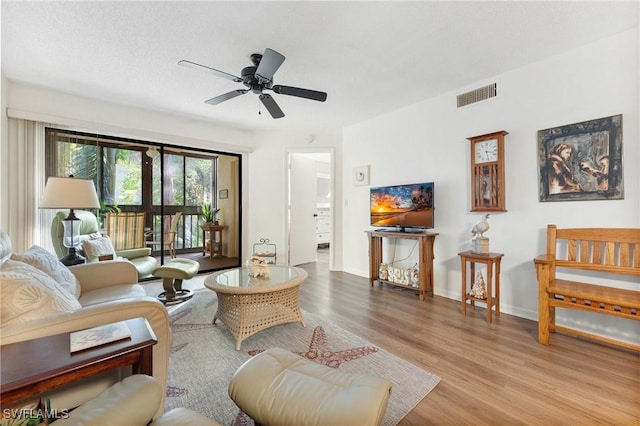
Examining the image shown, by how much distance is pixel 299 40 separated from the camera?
237 centimetres

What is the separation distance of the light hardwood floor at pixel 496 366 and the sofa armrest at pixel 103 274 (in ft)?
5.72

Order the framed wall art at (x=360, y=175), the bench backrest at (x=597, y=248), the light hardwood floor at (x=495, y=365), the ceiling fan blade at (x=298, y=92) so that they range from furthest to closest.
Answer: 1. the framed wall art at (x=360, y=175)
2. the ceiling fan blade at (x=298, y=92)
3. the bench backrest at (x=597, y=248)
4. the light hardwood floor at (x=495, y=365)

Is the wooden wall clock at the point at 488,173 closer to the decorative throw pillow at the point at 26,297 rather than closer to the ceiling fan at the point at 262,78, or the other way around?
the ceiling fan at the point at 262,78

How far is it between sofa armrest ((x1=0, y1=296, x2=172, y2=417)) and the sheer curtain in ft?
9.77

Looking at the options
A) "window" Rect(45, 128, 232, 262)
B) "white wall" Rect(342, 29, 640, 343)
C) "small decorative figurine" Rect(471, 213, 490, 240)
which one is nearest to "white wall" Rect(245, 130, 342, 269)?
"window" Rect(45, 128, 232, 262)

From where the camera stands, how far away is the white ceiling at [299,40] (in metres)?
2.02

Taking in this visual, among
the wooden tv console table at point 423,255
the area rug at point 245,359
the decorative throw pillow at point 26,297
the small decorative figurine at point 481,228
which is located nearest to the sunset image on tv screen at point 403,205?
the wooden tv console table at point 423,255

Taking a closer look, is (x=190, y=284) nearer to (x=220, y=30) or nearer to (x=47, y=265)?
(x=47, y=265)

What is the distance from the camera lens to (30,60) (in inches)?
105

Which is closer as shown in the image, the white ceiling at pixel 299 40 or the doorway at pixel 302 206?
the white ceiling at pixel 299 40

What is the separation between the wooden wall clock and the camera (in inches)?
114

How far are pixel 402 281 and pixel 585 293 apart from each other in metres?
1.82

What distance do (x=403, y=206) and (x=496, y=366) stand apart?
6.95 feet

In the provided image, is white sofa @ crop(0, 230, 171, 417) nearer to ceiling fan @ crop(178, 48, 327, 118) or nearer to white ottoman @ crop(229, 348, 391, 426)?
white ottoman @ crop(229, 348, 391, 426)
